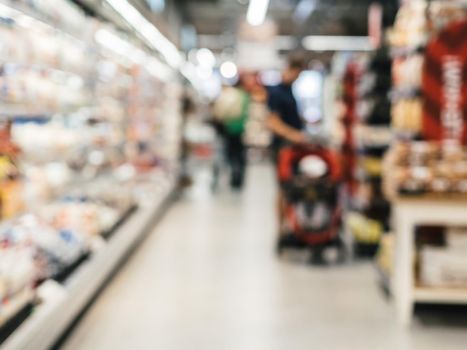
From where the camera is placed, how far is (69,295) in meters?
3.80

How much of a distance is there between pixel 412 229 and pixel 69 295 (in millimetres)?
2119

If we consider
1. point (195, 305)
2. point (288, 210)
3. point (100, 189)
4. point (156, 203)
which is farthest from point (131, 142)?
point (195, 305)

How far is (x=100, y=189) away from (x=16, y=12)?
253 cm

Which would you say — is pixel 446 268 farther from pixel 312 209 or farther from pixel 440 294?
pixel 312 209

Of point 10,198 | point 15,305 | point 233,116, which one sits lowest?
point 15,305

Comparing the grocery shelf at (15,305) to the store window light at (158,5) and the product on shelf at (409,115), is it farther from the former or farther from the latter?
the store window light at (158,5)

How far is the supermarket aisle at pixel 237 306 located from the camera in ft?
12.5

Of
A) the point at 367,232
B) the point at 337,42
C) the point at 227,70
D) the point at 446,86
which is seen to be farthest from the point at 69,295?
the point at 227,70

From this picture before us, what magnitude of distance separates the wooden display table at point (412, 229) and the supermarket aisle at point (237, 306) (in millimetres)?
186

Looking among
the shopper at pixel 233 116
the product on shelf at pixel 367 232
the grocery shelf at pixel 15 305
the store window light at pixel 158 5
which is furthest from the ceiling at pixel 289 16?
the grocery shelf at pixel 15 305

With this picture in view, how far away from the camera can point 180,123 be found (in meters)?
11.0

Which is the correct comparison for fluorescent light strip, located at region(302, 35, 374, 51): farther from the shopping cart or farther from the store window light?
the shopping cart

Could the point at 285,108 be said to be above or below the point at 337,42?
below

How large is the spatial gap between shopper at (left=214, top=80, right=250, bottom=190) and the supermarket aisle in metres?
4.27
